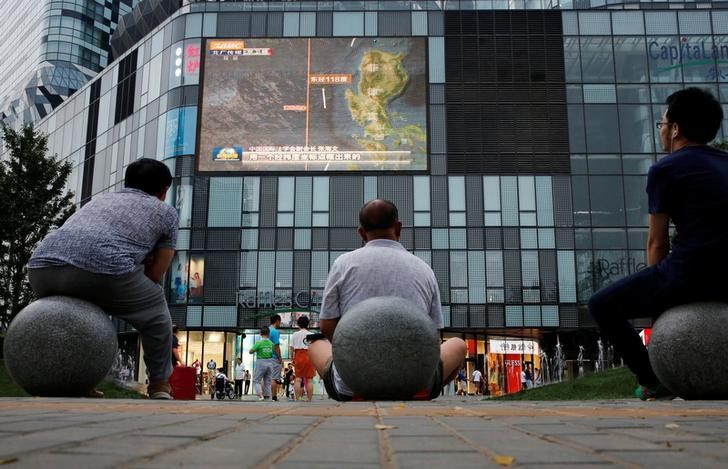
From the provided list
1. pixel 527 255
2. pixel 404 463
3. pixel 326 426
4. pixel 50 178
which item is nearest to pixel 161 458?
pixel 404 463

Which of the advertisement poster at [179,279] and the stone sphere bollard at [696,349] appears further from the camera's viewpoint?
the advertisement poster at [179,279]

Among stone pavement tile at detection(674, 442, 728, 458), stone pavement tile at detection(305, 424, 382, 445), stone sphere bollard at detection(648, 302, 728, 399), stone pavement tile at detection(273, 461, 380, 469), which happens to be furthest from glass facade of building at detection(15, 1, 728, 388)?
stone pavement tile at detection(273, 461, 380, 469)

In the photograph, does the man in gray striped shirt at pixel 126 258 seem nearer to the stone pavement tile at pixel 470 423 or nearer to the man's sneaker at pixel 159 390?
the man's sneaker at pixel 159 390

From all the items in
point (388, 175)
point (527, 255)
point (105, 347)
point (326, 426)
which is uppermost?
point (388, 175)

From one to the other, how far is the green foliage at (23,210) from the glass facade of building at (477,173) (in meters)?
11.9

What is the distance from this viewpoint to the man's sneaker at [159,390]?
5.39 m

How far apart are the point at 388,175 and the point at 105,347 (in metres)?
29.9

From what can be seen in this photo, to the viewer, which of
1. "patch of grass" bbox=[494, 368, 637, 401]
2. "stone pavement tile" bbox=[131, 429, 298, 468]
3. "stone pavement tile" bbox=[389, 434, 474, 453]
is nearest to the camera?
"stone pavement tile" bbox=[131, 429, 298, 468]

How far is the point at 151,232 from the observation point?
17.6ft

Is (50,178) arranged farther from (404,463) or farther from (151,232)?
(404,463)

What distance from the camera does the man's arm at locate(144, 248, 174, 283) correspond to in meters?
5.50

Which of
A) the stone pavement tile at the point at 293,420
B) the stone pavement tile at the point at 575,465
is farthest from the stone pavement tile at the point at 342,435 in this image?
the stone pavement tile at the point at 575,465

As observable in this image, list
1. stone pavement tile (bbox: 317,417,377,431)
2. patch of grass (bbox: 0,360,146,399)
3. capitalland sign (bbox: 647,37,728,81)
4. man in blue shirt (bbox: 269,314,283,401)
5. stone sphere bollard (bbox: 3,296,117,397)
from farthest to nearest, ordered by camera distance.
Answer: capitalland sign (bbox: 647,37,728,81)
man in blue shirt (bbox: 269,314,283,401)
patch of grass (bbox: 0,360,146,399)
stone sphere bollard (bbox: 3,296,117,397)
stone pavement tile (bbox: 317,417,377,431)

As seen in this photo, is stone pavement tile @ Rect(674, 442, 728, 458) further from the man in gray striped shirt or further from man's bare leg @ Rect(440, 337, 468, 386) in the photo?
the man in gray striped shirt
